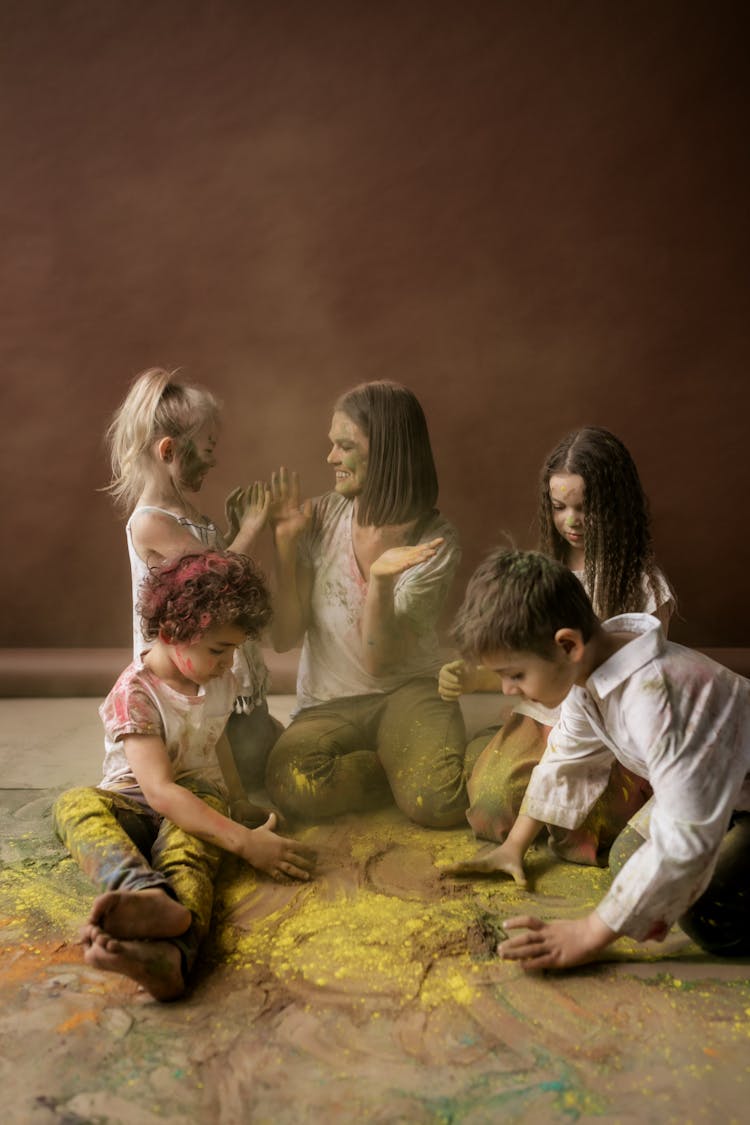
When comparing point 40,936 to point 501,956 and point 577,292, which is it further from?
point 577,292

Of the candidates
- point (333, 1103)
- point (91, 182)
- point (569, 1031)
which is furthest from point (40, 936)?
point (91, 182)

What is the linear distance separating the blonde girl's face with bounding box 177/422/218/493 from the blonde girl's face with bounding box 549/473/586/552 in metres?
0.92

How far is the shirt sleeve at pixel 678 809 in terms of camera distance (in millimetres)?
1501

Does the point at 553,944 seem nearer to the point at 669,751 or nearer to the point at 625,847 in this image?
the point at 625,847

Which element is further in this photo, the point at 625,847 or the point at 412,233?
the point at 412,233

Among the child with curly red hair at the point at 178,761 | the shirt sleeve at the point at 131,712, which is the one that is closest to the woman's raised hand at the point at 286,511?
the child with curly red hair at the point at 178,761

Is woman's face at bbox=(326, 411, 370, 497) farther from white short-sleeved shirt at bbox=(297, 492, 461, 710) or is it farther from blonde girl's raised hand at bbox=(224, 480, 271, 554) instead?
blonde girl's raised hand at bbox=(224, 480, 271, 554)

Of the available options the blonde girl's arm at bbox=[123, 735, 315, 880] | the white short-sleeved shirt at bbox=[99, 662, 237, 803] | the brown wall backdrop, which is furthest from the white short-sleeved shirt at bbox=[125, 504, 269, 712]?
the brown wall backdrop

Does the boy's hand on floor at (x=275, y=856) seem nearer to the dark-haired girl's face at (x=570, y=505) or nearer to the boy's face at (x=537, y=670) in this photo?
the boy's face at (x=537, y=670)

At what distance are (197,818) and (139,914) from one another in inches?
14.3

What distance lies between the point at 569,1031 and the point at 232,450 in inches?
107

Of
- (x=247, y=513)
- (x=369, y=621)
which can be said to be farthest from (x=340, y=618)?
(x=247, y=513)

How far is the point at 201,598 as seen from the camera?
2.01 m

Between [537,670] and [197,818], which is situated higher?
[537,670]
